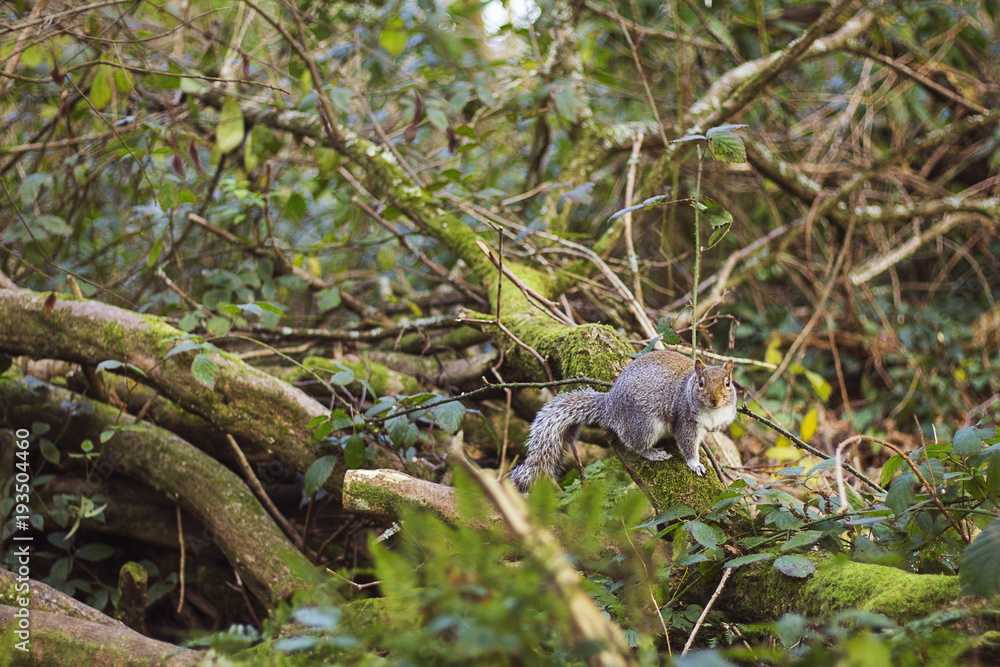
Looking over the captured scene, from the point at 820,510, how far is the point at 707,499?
35 centimetres

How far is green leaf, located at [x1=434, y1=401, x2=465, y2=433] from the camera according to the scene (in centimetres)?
243

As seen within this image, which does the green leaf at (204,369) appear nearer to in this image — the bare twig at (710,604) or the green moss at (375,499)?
the green moss at (375,499)

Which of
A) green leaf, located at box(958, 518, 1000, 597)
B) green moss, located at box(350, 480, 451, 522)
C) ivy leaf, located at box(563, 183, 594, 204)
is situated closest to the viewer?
green leaf, located at box(958, 518, 1000, 597)

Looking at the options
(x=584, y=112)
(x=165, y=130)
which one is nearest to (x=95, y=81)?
(x=165, y=130)

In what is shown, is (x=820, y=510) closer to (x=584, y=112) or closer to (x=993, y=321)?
(x=584, y=112)

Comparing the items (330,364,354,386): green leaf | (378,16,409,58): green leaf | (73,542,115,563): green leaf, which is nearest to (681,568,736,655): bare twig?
(330,364,354,386): green leaf

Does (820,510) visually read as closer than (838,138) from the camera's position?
Yes

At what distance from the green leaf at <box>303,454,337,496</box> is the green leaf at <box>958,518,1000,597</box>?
6.57 ft

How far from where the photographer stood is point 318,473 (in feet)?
8.39

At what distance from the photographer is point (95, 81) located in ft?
11.6

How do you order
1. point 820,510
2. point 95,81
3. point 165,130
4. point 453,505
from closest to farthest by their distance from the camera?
point 820,510 < point 453,505 < point 95,81 < point 165,130

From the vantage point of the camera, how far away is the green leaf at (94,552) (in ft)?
9.76

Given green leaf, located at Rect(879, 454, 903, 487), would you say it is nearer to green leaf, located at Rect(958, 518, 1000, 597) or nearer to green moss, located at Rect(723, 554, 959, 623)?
green moss, located at Rect(723, 554, 959, 623)

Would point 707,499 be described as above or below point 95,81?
below
